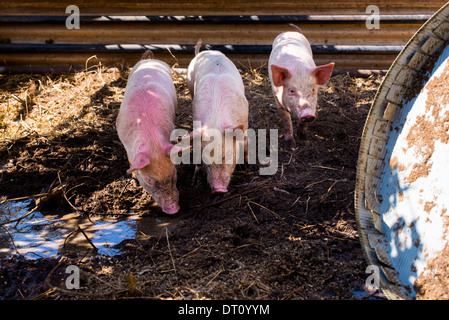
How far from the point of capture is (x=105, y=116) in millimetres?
6086

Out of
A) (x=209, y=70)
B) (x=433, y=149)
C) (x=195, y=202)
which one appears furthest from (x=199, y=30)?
A: (x=433, y=149)

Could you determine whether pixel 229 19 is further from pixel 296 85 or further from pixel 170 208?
pixel 170 208

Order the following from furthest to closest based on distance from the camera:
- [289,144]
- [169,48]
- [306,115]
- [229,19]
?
[169,48] < [229,19] < [289,144] < [306,115]

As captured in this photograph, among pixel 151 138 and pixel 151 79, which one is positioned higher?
pixel 151 79

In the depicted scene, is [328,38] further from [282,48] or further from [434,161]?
[434,161]

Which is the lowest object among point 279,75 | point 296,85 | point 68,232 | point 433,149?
point 68,232

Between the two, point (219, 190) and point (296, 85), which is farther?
point (296, 85)

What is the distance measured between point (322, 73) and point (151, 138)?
7.48 feet

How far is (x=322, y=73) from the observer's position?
5.10m

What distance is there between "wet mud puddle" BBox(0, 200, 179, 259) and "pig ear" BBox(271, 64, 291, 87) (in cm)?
209

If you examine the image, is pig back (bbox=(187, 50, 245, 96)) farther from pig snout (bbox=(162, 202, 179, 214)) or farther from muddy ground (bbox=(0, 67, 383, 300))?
pig snout (bbox=(162, 202, 179, 214))

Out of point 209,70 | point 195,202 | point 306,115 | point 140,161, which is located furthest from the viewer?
point 209,70

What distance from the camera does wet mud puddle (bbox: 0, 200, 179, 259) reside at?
3807 mm

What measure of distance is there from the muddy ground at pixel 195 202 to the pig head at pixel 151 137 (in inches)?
12.5
